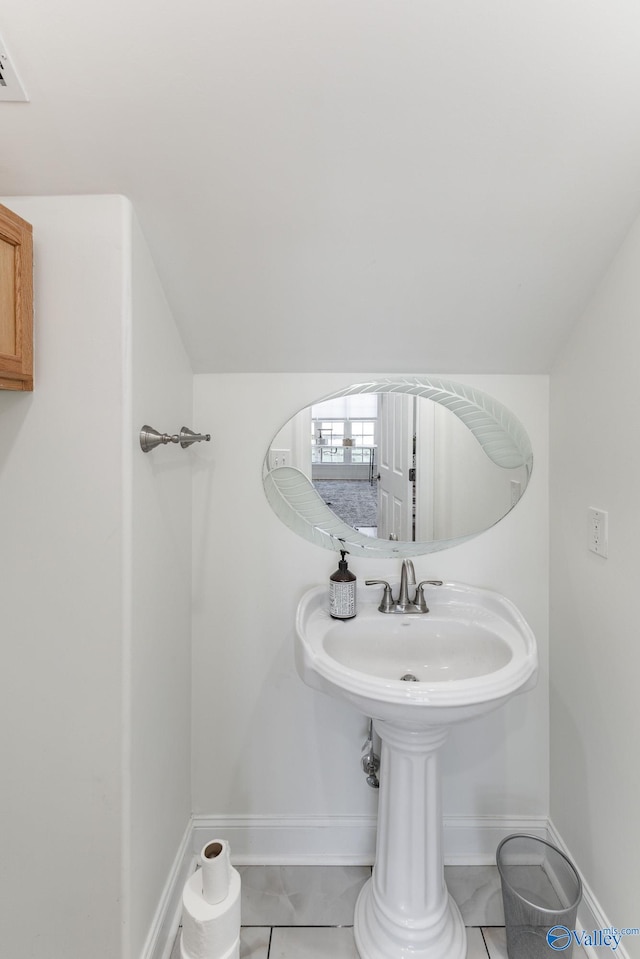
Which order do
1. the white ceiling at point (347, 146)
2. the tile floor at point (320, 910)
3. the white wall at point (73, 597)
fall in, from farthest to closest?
1. the tile floor at point (320, 910)
2. the white wall at point (73, 597)
3. the white ceiling at point (347, 146)

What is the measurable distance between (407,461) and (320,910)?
1360 mm

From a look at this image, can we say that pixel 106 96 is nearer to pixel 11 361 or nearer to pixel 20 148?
pixel 20 148

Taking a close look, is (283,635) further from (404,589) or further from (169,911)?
(169,911)

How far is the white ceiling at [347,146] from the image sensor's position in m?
0.78

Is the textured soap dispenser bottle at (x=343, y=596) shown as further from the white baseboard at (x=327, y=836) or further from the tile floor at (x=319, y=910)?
the tile floor at (x=319, y=910)

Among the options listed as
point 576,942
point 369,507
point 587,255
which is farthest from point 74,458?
point 576,942

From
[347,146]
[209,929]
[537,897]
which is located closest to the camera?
[209,929]

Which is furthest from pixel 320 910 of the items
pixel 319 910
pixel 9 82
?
pixel 9 82

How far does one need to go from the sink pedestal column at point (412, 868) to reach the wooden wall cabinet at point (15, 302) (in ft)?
3.92

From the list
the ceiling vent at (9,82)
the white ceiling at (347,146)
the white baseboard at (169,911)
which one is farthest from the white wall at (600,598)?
the ceiling vent at (9,82)

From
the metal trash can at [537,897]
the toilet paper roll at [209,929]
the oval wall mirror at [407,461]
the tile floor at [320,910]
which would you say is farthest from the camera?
the oval wall mirror at [407,461]

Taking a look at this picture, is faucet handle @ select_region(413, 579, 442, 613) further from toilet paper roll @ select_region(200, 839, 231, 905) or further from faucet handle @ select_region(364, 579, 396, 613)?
toilet paper roll @ select_region(200, 839, 231, 905)

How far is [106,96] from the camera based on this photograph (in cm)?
87

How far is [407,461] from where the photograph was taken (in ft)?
4.87
